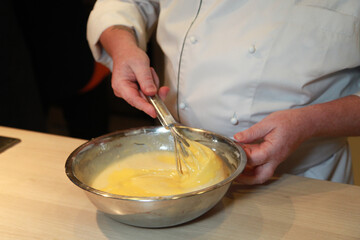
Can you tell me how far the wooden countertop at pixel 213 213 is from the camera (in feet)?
2.10

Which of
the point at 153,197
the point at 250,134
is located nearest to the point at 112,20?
the point at 250,134

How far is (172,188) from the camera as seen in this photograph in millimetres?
690

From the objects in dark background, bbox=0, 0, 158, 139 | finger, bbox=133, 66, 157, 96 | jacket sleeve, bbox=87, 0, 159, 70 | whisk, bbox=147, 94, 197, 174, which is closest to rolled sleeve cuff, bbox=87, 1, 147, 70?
jacket sleeve, bbox=87, 0, 159, 70

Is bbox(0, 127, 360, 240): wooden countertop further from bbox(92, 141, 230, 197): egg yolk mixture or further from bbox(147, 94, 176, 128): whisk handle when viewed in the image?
bbox(147, 94, 176, 128): whisk handle

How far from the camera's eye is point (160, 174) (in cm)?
77

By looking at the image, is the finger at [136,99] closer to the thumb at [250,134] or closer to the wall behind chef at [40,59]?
the thumb at [250,134]

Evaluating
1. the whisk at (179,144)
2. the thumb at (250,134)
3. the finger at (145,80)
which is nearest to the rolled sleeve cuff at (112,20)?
the finger at (145,80)

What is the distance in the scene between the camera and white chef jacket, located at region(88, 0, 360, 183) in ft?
2.72

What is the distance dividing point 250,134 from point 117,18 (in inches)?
20.4

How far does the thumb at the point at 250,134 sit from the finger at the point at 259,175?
58 mm

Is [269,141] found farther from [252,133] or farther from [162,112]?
[162,112]

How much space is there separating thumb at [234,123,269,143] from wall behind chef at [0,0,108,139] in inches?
50.3

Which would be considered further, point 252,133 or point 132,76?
point 132,76

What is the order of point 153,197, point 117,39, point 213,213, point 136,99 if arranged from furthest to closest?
1. point 117,39
2. point 136,99
3. point 213,213
4. point 153,197
